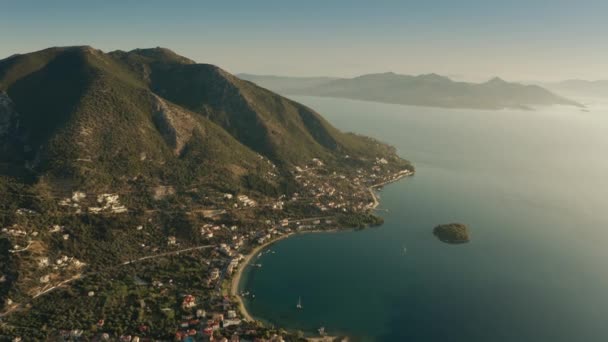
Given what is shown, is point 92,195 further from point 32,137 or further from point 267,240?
point 267,240

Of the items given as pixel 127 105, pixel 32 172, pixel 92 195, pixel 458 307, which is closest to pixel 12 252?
pixel 92 195

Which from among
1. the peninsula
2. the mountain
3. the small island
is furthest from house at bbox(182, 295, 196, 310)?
the small island

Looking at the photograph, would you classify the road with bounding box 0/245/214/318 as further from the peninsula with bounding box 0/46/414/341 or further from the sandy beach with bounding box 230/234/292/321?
the sandy beach with bounding box 230/234/292/321

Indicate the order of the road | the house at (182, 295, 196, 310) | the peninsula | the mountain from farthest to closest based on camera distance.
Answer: the mountain < the house at (182, 295, 196, 310) < the peninsula < the road

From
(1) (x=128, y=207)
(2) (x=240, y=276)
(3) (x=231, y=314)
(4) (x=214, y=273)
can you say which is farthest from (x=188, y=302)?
(1) (x=128, y=207)

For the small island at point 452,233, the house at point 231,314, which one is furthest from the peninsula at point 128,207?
the small island at point 452,233

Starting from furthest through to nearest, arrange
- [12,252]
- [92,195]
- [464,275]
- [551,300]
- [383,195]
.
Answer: [383,195]
[92,195]
[464,275]
[551,300]
[12,252]

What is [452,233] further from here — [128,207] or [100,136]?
[100,136]
